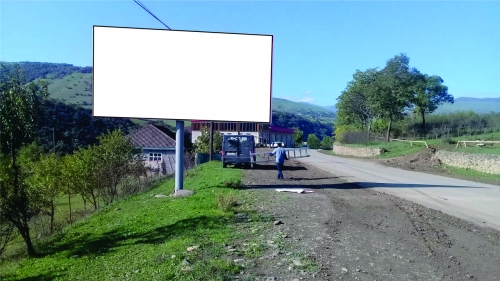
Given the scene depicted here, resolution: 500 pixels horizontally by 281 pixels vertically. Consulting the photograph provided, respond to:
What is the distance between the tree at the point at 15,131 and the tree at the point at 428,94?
42.9 m

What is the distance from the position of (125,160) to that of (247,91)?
50.1ft

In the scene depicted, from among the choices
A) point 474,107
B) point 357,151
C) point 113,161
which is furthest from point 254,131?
point 474,107

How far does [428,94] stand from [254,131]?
22.8m

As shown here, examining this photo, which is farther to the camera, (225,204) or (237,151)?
Answer: (237,151)

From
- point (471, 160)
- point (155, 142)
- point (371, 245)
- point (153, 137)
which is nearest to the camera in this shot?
point (371, 245)

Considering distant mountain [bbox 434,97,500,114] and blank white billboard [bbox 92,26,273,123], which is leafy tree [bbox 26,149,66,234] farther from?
distant mountain [bbox 434,97,500,114]

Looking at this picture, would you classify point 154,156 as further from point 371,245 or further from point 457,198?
point 371,245

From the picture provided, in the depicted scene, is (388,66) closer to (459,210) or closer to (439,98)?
(439,98)

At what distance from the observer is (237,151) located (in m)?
28.2

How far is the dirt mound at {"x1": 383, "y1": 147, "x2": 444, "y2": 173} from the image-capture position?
28.9 m

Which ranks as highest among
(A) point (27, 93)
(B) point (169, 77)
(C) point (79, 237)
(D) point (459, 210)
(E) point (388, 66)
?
(E) point (388, 66)

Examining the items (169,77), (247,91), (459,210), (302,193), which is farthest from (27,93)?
(459,210)

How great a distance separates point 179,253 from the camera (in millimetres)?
6762

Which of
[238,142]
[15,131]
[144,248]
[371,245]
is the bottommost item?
[144,248]
